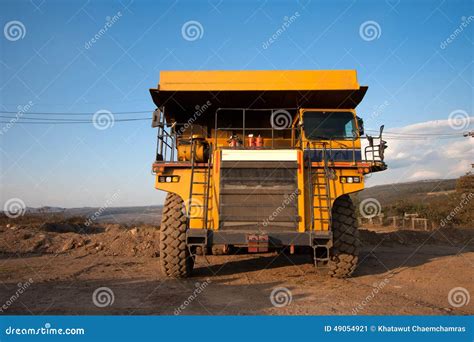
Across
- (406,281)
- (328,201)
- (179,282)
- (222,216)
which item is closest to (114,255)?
(179,282)

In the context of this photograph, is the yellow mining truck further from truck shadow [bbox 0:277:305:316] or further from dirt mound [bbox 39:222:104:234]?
dirt mound [bbox 39:222:104:234]

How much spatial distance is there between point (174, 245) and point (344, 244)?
309 cm

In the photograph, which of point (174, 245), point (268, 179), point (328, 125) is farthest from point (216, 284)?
point (328, 125)

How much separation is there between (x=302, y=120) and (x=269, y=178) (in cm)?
189

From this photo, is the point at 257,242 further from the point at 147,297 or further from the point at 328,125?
the point at 328,125

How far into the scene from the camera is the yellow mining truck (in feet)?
19.6

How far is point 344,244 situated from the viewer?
6.29 metres

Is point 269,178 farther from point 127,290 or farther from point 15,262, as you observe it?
point 15,262

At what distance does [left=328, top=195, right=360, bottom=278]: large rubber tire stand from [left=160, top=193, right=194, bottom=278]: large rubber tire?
2656 millimetres

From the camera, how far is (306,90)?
6.99 m

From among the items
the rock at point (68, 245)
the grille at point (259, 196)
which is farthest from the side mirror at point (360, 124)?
the rock at point (68, 245)

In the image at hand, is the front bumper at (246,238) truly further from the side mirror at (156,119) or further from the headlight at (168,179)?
the side mirror at (156,119)

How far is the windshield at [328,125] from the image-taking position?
719 cm

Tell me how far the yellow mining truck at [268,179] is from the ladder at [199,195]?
0.06 ft
